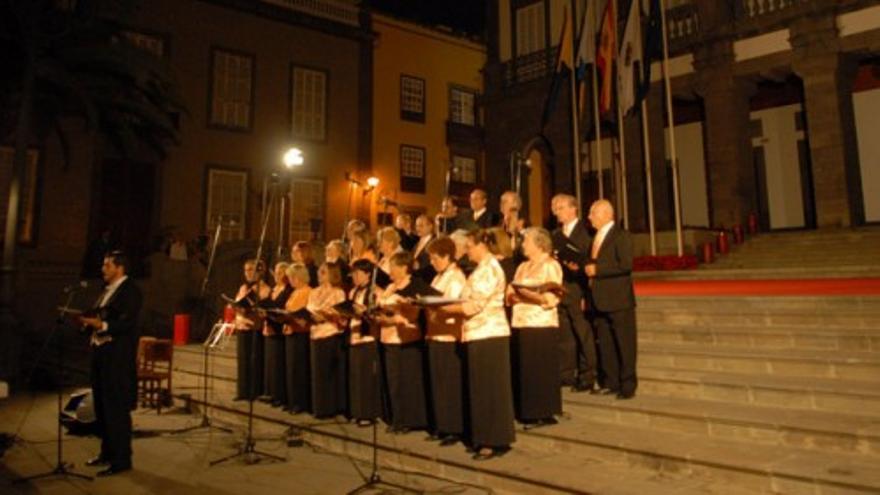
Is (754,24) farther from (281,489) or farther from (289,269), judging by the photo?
(281,489)

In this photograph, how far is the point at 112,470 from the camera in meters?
6.23

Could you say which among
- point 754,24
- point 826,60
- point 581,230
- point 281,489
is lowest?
point 281,489

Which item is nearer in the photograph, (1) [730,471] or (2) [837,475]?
(2) [837,475]

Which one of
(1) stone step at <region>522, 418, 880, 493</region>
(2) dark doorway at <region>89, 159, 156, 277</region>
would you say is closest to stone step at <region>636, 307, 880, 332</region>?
(1) stone step at <region>522, 418, 880, 493</region>

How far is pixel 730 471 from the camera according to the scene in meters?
4.80

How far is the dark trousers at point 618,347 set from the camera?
664cm

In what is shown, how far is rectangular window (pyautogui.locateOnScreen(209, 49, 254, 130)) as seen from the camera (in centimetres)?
2169

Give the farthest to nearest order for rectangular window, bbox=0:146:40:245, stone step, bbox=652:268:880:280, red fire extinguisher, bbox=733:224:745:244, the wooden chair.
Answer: rectangular window, bbox=0:146:40:245 < red fire extinguisher, bbox=733:224:745:244 < stone step, bbox=652:268:880:280 < the wooden chair

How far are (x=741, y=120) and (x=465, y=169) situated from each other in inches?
544

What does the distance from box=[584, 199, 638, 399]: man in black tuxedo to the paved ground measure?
6.92 ft

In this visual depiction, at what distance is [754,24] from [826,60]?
2.11 metres

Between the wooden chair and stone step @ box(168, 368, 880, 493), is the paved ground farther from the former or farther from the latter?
the wooden chair

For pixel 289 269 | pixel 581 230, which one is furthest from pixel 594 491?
pixel 289 269

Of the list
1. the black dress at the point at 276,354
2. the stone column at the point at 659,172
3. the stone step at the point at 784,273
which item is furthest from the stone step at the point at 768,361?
the stone column at the point at 659,172
